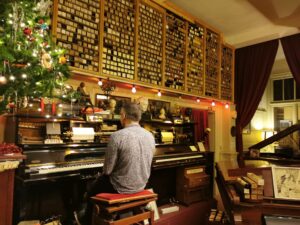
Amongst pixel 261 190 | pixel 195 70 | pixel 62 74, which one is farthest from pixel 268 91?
pixel 62 74

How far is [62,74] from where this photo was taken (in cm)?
264

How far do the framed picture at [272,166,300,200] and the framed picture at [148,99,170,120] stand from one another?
7.89 ft

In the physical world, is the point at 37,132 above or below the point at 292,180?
above

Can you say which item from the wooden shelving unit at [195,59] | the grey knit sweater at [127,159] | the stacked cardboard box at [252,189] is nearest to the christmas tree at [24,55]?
the grey knit sweater at [127,159]

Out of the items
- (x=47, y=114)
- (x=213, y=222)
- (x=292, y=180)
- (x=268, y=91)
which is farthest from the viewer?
(x=268, y=91)

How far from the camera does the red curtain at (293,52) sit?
545 cm

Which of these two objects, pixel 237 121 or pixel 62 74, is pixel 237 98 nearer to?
pixel 237 121

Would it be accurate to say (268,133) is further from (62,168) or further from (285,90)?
(62,168)

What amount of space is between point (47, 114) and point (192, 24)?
3.50 meters

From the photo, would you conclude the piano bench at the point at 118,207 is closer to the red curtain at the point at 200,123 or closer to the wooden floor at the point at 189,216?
the wooden floor at the point at 189,216

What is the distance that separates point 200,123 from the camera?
18.9 feet

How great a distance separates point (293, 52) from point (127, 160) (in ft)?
16.4

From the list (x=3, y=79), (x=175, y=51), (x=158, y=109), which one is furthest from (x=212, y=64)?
(x=3, y=79)

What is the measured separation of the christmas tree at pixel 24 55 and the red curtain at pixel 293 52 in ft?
16.5
